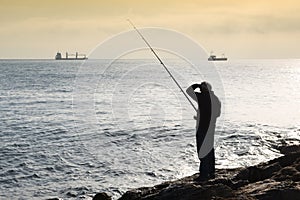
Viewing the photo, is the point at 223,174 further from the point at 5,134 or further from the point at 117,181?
the point at 5,134

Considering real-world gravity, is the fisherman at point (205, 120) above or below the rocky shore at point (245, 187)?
above

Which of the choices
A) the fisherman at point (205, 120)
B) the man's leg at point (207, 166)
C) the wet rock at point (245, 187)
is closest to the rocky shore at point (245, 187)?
the wet rock at point (245, 187)

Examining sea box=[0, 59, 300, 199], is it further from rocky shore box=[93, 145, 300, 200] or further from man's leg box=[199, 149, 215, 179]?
rocky shore box=[93, 145, 300, 200]

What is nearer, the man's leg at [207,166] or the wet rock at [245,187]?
the wet rock at [245,187]

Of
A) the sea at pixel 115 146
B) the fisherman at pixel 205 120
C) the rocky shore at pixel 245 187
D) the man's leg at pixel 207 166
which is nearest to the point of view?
the rocky shore at pixel 245 187

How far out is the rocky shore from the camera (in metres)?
7.77

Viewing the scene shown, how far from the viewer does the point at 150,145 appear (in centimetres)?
2147

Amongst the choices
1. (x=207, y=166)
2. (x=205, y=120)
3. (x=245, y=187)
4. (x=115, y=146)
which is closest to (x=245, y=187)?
(x=245, y=187)

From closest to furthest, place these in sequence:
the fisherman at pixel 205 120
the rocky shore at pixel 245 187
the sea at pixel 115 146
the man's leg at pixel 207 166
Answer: the rocky shore at pixel 245 187 → the fisherman at pixel 205 120 → the man's leg at pixel 207 166 → the sea at pixel 115 146

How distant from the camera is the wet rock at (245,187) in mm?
7770

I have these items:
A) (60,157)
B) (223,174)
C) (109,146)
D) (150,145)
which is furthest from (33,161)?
(223,174)

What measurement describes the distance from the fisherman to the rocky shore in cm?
43

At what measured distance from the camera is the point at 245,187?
352 inches

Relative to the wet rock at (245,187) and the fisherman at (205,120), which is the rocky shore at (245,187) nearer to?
the wet rock at (245,187)
